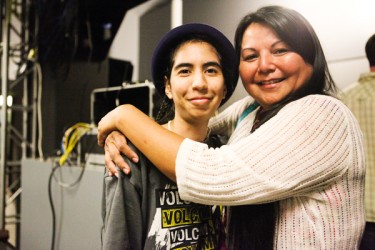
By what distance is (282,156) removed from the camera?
74 cm

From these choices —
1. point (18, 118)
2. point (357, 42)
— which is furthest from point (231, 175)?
point (18, 118)

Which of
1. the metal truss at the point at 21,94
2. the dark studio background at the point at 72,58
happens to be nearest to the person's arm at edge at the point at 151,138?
the dark studio background at the point at 72,58

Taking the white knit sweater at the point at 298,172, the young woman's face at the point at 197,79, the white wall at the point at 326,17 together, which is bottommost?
the white knit sweater at the point at 298,172

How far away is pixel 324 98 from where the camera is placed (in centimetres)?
79

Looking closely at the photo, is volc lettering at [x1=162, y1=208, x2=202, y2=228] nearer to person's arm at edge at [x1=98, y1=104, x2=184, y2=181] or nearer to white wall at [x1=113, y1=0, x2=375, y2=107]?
person's arm at edge at [x1=98, y1=104, x2=184, y2=181]

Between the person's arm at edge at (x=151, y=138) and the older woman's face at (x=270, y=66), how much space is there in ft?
0.87

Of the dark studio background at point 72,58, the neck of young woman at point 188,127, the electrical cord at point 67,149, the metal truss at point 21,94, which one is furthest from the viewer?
the metal truss at point 21,94

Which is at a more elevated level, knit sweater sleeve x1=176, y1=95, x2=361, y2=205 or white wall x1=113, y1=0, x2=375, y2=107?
white wall x1=113, y1=0, x2=375, y2=107

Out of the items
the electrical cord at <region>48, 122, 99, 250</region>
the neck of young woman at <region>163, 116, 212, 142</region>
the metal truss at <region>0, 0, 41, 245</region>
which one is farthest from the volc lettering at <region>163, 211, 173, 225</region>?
the metal truss at <region>0, 0, 41, 245</region>

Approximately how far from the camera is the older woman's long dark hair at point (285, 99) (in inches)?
33.0

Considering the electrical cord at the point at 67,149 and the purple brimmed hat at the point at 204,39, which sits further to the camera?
the electrical cord at the point at 67,149

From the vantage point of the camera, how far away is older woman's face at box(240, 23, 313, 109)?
864 millimetres

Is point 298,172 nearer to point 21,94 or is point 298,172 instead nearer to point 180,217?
point 180,217

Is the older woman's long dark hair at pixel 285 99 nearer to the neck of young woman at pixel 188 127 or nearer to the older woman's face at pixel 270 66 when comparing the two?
the older woman's face at pixel 270 66
